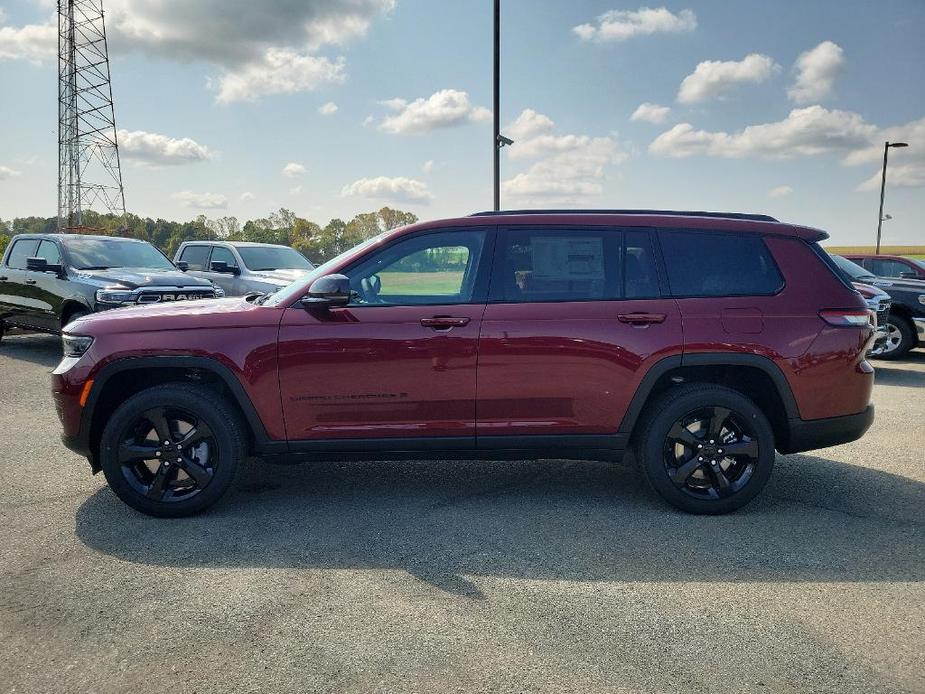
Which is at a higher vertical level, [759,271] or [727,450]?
[759,271]

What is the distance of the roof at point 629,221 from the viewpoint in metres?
4.38

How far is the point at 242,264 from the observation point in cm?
1334

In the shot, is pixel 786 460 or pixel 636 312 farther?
pixel 786 460

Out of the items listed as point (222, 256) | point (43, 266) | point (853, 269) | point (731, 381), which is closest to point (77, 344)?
point (731, 381)

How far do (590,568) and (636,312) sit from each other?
4.99 feet

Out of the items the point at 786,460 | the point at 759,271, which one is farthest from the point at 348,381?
the point at 786,460

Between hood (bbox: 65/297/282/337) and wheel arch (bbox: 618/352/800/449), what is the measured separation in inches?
86.8

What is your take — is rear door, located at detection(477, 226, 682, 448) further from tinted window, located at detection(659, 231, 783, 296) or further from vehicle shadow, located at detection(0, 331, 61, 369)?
vehicle shadow, located at detection(0, 331, 61, 369)

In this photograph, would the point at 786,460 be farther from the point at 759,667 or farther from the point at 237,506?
the point at 237,506

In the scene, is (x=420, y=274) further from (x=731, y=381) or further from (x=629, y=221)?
(x=731, y=381)

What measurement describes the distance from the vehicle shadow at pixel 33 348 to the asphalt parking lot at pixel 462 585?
6.35 meters

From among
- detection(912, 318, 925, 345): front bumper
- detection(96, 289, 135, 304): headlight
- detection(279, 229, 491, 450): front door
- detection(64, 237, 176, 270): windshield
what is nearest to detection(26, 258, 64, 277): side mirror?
detection(64, 237, 176, 270): windshield

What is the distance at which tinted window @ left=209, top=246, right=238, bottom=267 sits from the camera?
1354 centimetres

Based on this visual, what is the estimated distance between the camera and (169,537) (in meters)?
3.96
